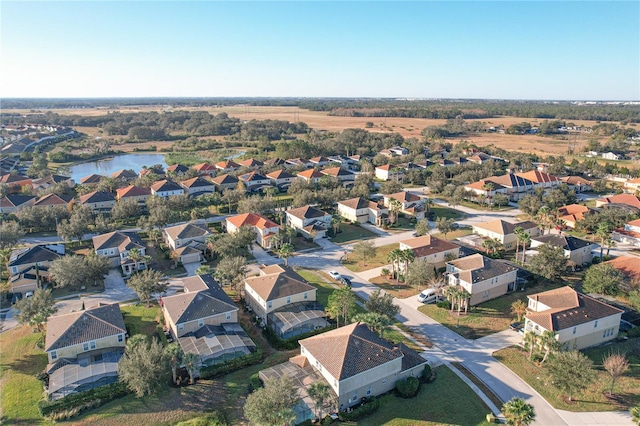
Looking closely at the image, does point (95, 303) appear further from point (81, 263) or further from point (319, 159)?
point (319, 159)

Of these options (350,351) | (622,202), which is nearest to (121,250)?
(350,351)

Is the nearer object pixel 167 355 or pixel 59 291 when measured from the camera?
pixel 167 355

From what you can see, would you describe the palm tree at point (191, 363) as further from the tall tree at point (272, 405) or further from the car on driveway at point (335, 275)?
the car on driveway at point (335, 275)

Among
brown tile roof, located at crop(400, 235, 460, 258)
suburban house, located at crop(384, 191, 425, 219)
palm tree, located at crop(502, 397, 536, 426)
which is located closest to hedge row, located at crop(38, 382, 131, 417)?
palm tree, located at crop(502, 397, 536, 426)

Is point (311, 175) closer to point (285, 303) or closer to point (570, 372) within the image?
point (285, 303)

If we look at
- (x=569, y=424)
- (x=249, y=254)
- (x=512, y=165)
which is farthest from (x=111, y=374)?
(x=512, y=165)

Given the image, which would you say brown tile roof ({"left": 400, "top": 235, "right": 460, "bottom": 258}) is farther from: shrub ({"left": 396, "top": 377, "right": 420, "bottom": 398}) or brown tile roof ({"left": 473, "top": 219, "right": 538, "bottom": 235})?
A: shrub ({"left": 396, "top": 377, "right": 420, "bottom": 398})
